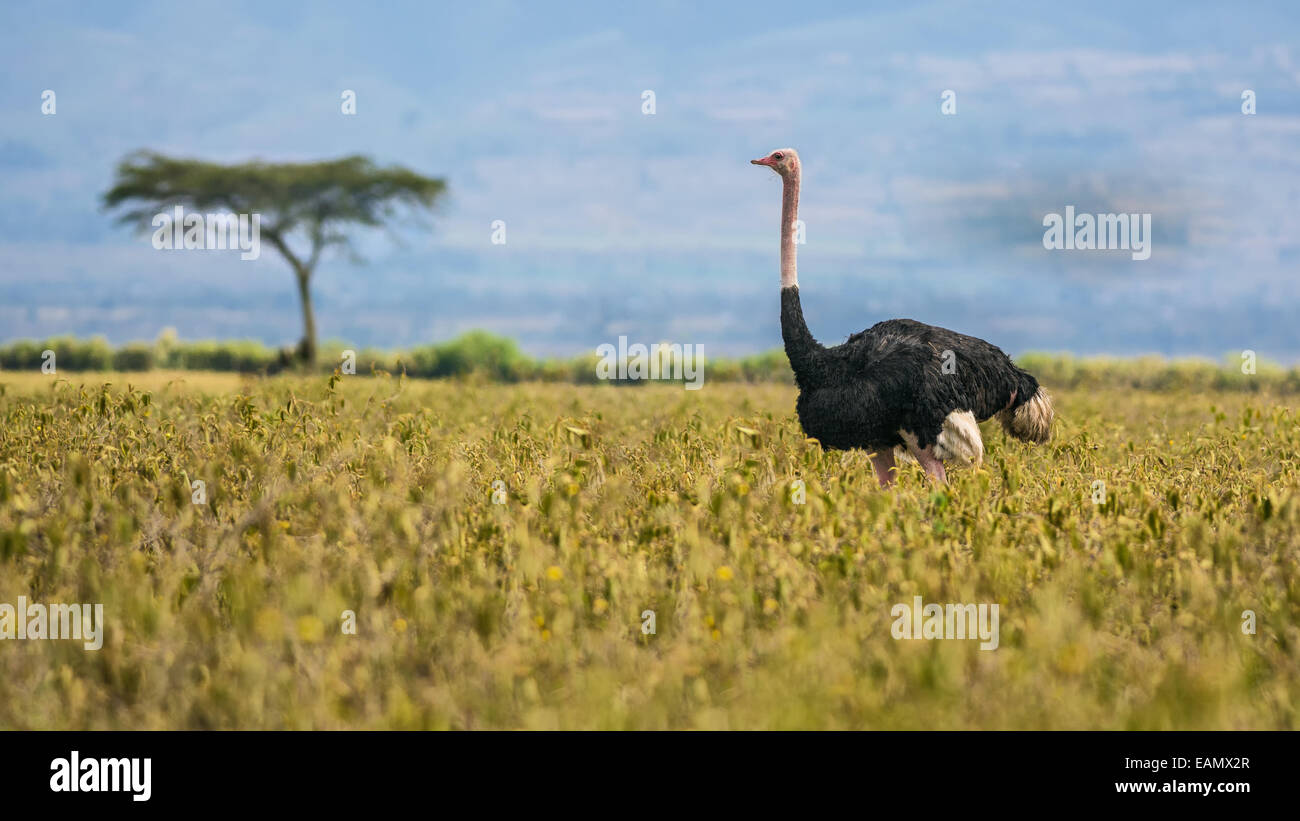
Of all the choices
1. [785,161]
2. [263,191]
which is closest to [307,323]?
[263,191]

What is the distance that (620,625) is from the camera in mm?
5062

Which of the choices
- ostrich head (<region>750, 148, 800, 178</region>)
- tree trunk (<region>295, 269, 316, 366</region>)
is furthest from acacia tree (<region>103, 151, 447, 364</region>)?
ostrich head (<region>750, 148, 800, 178</region>)

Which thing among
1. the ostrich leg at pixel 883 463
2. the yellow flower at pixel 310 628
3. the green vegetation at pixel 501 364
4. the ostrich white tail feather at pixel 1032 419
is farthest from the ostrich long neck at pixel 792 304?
the green vegetation at pixel 501 364

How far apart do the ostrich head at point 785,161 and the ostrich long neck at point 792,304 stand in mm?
40

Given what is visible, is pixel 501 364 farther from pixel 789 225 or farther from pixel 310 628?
pixel 310 628

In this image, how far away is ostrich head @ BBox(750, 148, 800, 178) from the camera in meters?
9.55

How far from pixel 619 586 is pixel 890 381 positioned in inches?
147

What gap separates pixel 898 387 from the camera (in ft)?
27.3

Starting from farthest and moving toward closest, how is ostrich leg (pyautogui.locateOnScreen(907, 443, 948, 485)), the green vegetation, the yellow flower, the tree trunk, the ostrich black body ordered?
the tree trunk → the green vegetation → ostrich leg (pyautogui.locateOnScreen(907, 443, 948, 485)) → the ostrich black body → the yellow flower

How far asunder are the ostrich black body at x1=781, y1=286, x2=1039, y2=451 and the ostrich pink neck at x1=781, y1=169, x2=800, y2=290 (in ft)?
0.38

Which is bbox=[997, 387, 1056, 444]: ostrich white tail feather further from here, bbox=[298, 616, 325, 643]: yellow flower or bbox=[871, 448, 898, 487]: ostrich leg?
bbox=[298, 616, 325, 643]: yellow flower

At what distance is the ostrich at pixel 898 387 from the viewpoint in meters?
8.35

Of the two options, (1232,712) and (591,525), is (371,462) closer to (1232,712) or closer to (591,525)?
(591,525)
